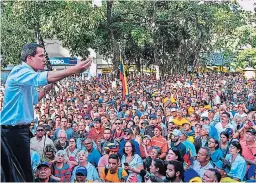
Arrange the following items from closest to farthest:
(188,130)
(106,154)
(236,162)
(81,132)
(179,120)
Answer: (236,162) → (106,154) → (188,130) → (81,132) → (179,120)

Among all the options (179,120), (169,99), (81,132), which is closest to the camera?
(81,132)

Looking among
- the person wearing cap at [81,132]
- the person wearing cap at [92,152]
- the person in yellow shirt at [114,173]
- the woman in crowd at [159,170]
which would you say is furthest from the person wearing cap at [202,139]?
the person wearing cap at [81,132]

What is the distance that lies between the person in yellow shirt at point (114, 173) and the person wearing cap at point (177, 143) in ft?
3.33

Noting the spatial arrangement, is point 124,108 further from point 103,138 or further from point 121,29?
point 121,29

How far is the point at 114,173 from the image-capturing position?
571cm

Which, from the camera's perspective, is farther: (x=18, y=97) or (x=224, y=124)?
(x=224, y=124)

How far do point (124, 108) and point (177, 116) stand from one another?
2.44 m

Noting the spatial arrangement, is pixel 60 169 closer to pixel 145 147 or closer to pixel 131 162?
pixel 131 162

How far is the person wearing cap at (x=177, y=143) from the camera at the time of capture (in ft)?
21.6

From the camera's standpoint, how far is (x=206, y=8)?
22.2 m

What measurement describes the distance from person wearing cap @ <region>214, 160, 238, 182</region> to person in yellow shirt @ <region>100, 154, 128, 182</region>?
1170 mm

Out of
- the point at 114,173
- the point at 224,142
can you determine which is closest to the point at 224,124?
the point at 224,142

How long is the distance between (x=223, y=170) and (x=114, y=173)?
1.36 meters

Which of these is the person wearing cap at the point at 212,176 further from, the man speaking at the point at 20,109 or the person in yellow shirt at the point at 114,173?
the man speaking at the point at 20,109
